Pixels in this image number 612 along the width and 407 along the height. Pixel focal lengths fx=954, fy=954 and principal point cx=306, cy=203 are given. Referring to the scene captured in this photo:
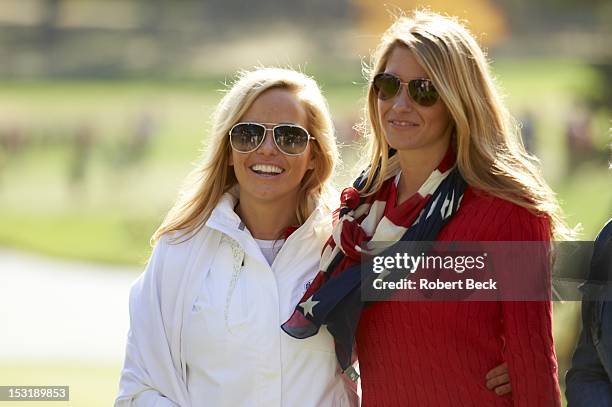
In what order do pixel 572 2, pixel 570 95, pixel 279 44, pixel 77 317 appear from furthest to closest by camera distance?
pixel 279 44
pixel 572 2
pixel 570 95
pixel 77 317

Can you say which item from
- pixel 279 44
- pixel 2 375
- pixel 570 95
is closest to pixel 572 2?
pixel 570 95

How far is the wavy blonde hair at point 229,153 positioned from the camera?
2848 millimetres

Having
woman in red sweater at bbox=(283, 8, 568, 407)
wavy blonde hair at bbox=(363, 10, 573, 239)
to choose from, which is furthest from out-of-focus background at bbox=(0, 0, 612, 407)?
wavy blonde hair at bbox=(363, 10, 573, 239)

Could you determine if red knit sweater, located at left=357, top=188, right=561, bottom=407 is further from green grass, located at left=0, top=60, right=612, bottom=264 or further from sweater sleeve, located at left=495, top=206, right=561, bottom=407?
green grass, located at left=0, top=60, right=612, bottom=264

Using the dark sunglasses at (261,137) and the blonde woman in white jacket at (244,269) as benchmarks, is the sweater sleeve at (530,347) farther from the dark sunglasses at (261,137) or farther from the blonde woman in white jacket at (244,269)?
the dark sunglasses at (261,137)

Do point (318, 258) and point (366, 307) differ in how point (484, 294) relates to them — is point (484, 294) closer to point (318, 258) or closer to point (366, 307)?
point (366, 307)

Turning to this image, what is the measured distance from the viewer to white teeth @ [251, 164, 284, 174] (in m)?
2.81

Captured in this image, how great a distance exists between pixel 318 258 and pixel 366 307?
301 mm

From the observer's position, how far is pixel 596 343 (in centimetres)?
235

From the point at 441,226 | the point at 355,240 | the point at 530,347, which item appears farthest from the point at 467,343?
the point at 355,240

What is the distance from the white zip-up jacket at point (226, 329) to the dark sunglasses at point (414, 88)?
488mm

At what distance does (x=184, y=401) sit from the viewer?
8.97 feet

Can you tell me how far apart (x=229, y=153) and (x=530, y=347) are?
1096 mm

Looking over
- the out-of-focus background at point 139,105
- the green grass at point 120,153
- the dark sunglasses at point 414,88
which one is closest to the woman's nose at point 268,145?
the dark sunglasses at point 414,88
